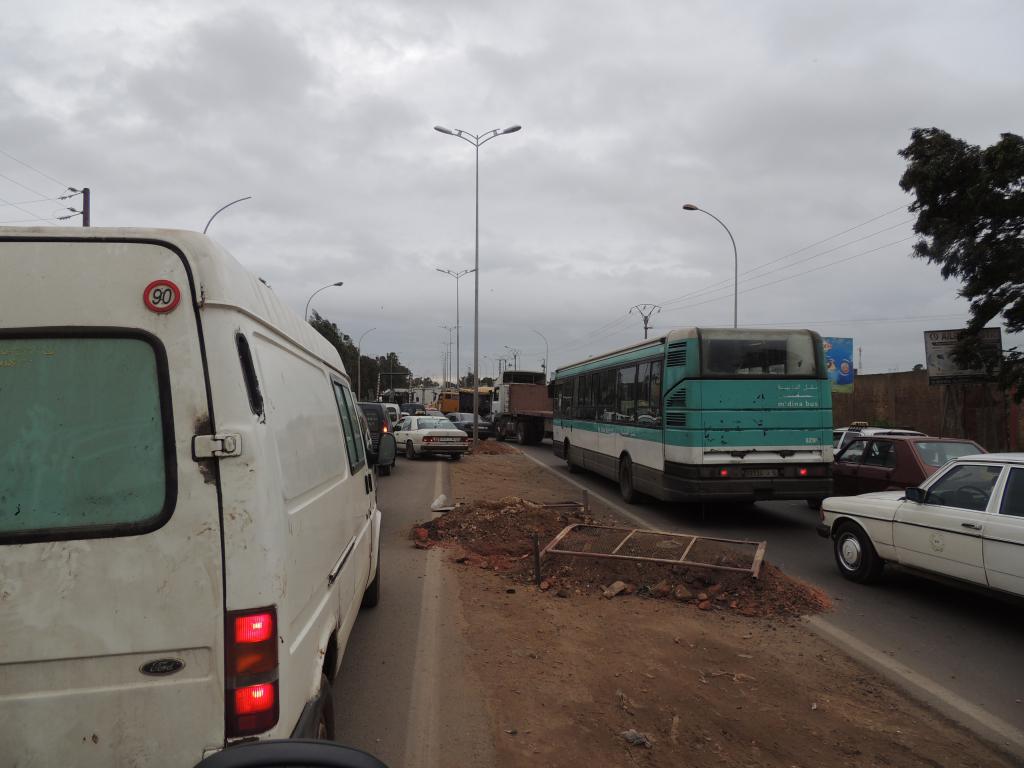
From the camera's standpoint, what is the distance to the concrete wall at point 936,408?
23219 millimetres

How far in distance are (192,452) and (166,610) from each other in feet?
1.58

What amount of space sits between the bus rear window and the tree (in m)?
11.2

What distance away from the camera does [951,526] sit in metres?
5.95

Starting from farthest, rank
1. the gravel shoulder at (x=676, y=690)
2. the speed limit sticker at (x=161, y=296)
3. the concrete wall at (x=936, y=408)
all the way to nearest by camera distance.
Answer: the concrete wall at (x=936, y=408)
the gravel shoulder at (x=676, y=690)
the speed limit sticker at (x=161, y=296)

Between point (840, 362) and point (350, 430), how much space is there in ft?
123

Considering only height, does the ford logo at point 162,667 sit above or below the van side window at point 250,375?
below

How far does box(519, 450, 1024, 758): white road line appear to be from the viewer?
12.9 feet

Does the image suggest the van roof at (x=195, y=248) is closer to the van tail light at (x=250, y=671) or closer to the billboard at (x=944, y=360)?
the van tail light at (x=250, y=671)

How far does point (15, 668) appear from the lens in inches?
78.8

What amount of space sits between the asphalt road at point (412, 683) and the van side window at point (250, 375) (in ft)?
7.66

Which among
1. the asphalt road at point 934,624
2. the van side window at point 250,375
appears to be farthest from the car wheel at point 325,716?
the asphalt road at point 934,624

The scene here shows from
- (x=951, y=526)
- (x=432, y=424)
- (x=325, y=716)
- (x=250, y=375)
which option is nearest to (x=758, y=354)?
(x=951, y=526)

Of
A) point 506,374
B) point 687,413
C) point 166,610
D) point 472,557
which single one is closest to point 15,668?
point 166,610

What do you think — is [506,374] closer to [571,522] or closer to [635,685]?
[571,522]
